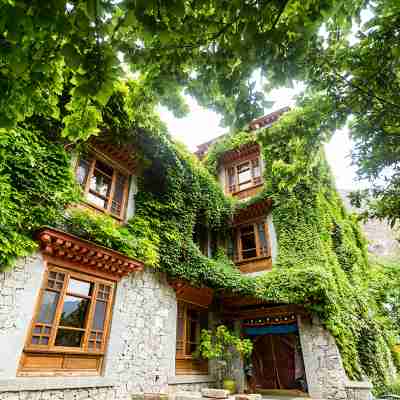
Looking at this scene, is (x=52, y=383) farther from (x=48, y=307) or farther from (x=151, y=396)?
(x=151, y=396)

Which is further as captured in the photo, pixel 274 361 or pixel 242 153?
pixel 242 153

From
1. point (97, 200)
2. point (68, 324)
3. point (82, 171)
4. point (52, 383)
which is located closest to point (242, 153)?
point (97, 200)

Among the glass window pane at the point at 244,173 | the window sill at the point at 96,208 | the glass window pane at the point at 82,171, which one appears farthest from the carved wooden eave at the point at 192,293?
the glass window pane at the point at 244,173

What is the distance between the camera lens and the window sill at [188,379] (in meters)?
8.61

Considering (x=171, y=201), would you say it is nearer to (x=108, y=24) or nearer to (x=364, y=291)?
(x=108, y=24)

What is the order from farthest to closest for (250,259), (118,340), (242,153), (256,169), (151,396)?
(242,153) → (256,169) → (250,259) → (118,340) → (151,396)

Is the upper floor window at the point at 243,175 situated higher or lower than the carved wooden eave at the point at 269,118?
lower

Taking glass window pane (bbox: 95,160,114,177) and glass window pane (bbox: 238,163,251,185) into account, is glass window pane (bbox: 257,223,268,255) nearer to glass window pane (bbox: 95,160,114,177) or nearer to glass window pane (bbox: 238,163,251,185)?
glass window pane (bbox: 238,163,251,185)

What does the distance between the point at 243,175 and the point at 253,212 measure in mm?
2340

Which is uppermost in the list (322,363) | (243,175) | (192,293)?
(243,175)

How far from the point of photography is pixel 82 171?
8.50 m

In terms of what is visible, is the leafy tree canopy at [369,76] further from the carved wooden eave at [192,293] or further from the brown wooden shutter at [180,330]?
the brown wooden shutter at [180,330]

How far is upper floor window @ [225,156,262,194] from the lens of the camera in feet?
45.5

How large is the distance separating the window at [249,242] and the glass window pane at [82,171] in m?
7.13
